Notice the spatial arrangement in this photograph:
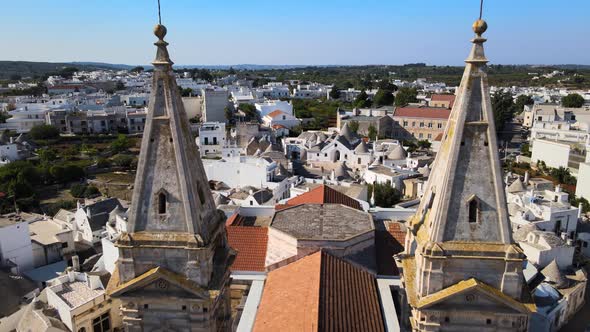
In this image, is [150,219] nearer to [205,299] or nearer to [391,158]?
[205,299]

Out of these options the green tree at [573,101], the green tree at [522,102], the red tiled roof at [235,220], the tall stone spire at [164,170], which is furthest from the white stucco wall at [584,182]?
the green tree at [522,102]

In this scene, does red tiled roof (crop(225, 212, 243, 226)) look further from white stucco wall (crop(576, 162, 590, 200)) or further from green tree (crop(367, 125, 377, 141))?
green tree (crop(367, 125, 377, 141))

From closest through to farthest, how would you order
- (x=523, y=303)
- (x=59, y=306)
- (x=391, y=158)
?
(x=523, y=303) → (x=59, y=306) → (x=391, y=158)

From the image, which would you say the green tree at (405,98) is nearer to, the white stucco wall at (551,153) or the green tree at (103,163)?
the white stucco wall at (551,153)

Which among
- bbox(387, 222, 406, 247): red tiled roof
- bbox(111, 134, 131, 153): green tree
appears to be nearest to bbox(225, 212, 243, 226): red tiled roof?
bbox(387, 222, 406, 247): red tiled roof

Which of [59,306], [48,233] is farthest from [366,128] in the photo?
[59,306]

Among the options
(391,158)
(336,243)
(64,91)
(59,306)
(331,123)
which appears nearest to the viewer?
(336,243)

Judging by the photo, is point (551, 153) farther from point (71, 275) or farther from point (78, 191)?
point (78, 191)
